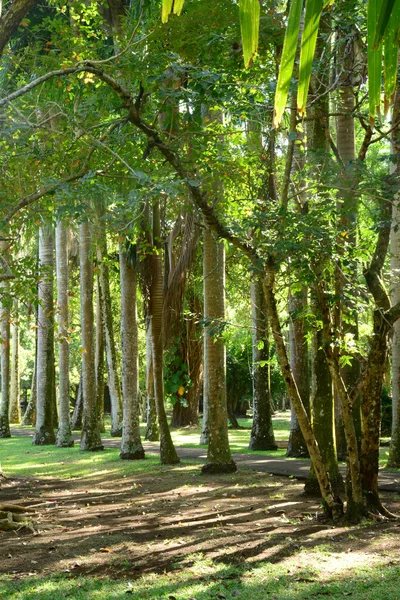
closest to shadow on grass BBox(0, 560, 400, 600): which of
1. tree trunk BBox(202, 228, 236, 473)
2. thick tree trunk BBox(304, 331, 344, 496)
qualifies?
thick tree trunk BBox(304, 331, 344, 496)

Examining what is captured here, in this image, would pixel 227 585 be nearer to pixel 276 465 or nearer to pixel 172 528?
pixel 172 528

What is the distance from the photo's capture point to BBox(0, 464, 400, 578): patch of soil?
785 cm

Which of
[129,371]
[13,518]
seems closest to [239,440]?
[129,371]

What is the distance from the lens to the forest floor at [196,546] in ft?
22.0

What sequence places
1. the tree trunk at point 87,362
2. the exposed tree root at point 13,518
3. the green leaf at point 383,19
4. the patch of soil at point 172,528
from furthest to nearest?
the tree trunk at point 87,362, the exposed tree root at point 13,518, the patch of soil at point 172,528, the green leaf at point 383,19

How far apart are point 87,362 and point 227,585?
44.3ft

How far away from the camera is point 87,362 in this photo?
19844mm

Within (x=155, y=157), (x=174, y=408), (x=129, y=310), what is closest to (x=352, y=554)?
(x=155, y=157)

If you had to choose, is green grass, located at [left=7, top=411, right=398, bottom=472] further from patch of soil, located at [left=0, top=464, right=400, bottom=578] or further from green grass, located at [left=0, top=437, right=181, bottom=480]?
patch of soil, located at [left=0, top=464, right=400, bottom=578]

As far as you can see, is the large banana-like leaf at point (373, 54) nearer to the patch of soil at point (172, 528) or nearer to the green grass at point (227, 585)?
the green grass at point (227, 585)

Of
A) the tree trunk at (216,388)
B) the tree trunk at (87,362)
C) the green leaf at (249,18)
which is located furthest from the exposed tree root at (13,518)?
the green leaf at (249,18)

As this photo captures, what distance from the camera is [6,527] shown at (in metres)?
9.80

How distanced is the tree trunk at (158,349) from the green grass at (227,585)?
321 inches

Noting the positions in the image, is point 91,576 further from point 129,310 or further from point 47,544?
point 129,310
